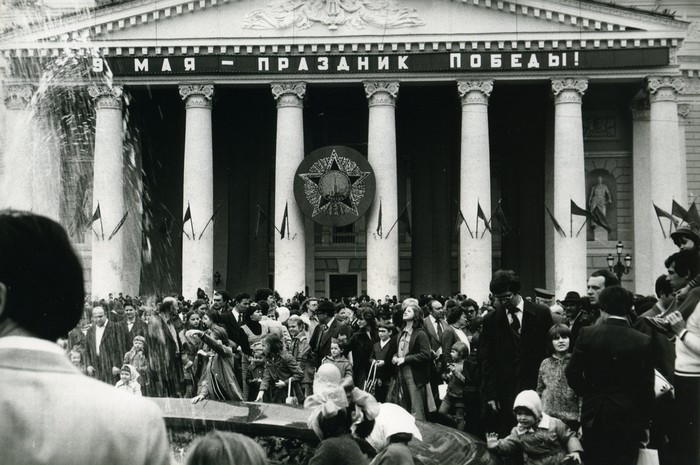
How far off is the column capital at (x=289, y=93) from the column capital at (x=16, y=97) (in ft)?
30.6

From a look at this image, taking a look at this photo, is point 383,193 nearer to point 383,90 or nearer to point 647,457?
point 383,90

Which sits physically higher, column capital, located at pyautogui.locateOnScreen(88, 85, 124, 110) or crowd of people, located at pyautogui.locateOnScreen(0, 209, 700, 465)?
column capital, located at pyautogui.locateOnScreen(88, 85, 124, 110)

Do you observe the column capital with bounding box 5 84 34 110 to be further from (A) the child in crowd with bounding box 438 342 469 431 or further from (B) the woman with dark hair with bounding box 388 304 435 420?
(A) the child in crowd with bounding box 438 342 469 431

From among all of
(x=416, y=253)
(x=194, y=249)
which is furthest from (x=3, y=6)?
(x=416, y=253)

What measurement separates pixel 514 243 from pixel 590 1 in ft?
36.5

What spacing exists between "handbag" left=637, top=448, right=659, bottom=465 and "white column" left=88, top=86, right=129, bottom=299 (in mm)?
28277

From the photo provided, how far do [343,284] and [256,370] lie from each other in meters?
27.6

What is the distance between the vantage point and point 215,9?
34688 mm

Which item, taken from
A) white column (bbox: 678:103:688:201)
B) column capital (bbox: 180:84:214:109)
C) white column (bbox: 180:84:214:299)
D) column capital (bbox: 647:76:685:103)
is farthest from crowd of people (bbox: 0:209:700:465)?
white column (bbox: 678:103:688:201)

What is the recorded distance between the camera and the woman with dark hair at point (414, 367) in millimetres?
13312

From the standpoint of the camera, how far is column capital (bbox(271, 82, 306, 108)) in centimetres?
3469

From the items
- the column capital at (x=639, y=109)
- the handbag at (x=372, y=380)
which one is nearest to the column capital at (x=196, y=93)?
the column capital at (x=639, y=109)

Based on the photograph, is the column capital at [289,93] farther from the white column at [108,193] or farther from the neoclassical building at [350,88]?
the white column at [108,193]

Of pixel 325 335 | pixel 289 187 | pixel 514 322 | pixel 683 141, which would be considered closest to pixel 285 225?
pixel 289 187
